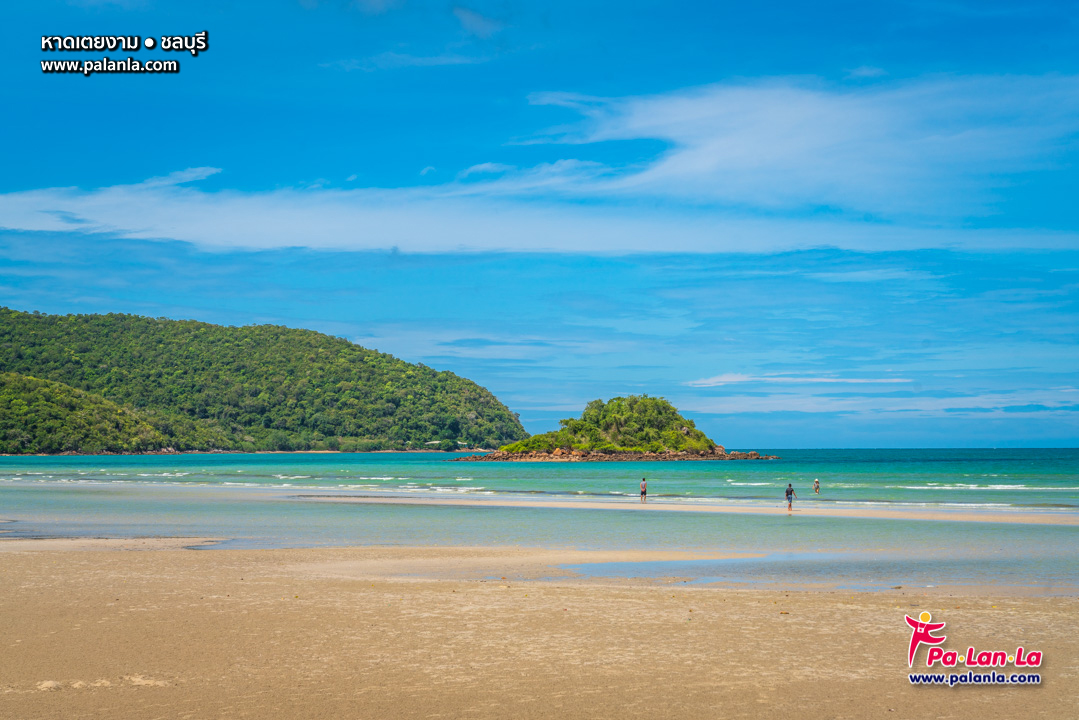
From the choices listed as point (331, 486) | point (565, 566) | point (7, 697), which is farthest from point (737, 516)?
point (331, 486)

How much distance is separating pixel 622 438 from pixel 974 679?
138m

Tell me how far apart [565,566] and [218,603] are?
753 centimetres

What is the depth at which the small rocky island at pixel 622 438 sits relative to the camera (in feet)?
473

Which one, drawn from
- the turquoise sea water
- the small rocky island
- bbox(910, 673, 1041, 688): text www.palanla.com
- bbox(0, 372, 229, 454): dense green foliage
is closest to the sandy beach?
the turquoise sea water

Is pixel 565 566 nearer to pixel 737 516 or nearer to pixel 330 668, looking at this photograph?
pixel 330 668

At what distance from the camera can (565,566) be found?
1830 centimetres

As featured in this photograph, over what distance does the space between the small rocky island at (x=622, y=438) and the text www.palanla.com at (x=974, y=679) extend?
13349 centimetres

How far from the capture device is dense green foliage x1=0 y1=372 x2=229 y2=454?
156375 mm

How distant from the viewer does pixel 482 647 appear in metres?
10.2

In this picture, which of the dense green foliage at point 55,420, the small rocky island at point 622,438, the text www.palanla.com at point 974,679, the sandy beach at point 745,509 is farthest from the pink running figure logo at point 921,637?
the dense green foliage at point 55,420

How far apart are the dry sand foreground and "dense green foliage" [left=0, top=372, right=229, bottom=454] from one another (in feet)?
523

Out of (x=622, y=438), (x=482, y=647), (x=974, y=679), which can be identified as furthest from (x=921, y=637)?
(x=622, y=438)

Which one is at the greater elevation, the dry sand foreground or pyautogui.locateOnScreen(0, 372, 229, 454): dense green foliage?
pyautogui.locateOnScreen(0, 372, 229, 454): dense green foliage

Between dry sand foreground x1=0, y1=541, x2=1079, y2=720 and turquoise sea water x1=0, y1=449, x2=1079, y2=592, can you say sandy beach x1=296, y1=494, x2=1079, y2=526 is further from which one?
dry sand foreground x1=0, y1=541, x2=1079, y2=720
